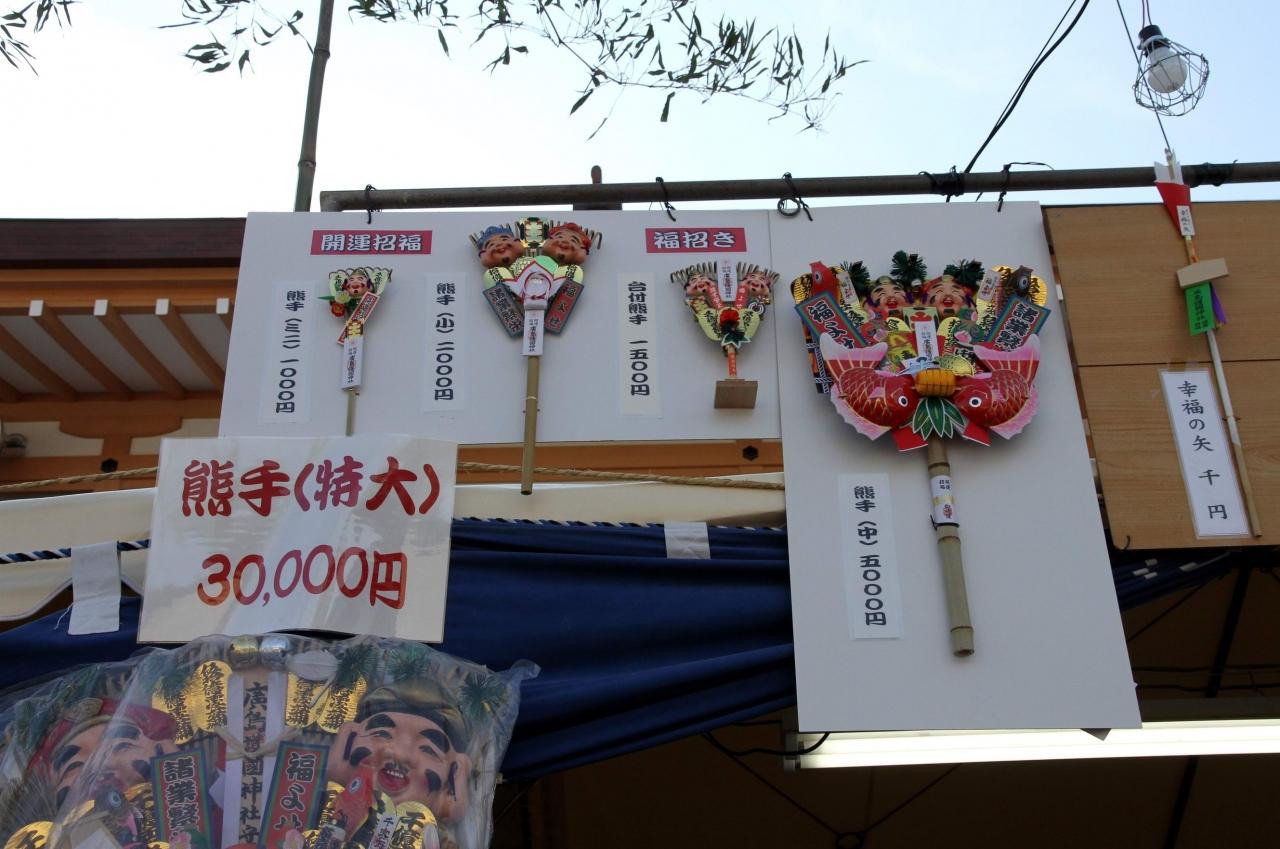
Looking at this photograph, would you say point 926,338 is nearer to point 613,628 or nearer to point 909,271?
point 909,271

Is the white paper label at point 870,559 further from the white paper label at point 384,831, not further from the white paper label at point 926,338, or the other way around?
the white paper label at point 384,831

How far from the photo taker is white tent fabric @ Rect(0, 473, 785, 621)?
308 cm

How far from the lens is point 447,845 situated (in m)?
2.44

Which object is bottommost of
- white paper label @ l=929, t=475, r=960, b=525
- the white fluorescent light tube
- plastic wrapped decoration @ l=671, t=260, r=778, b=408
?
the white fluorescent light tube

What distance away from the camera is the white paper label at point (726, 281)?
334 cm

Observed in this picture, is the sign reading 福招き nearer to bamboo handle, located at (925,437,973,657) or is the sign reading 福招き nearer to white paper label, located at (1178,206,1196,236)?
bamboo handle, located at (925,437,973,657)

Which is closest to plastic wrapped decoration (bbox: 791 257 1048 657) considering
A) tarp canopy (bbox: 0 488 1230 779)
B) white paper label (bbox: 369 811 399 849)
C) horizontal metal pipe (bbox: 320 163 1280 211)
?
horizontal metal pipe (bbox: 320 163 1280 211)

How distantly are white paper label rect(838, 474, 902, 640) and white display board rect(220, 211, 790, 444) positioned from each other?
0.31m

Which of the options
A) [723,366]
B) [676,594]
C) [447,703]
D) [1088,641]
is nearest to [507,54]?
[723,366]

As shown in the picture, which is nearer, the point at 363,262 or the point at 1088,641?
the point at 1088,641

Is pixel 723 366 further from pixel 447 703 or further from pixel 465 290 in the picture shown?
pixel 447 703

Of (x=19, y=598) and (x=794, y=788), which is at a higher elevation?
(x=19, y=598)

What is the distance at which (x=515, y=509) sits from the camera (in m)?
3.11

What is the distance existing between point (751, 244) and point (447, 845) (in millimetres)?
2008
